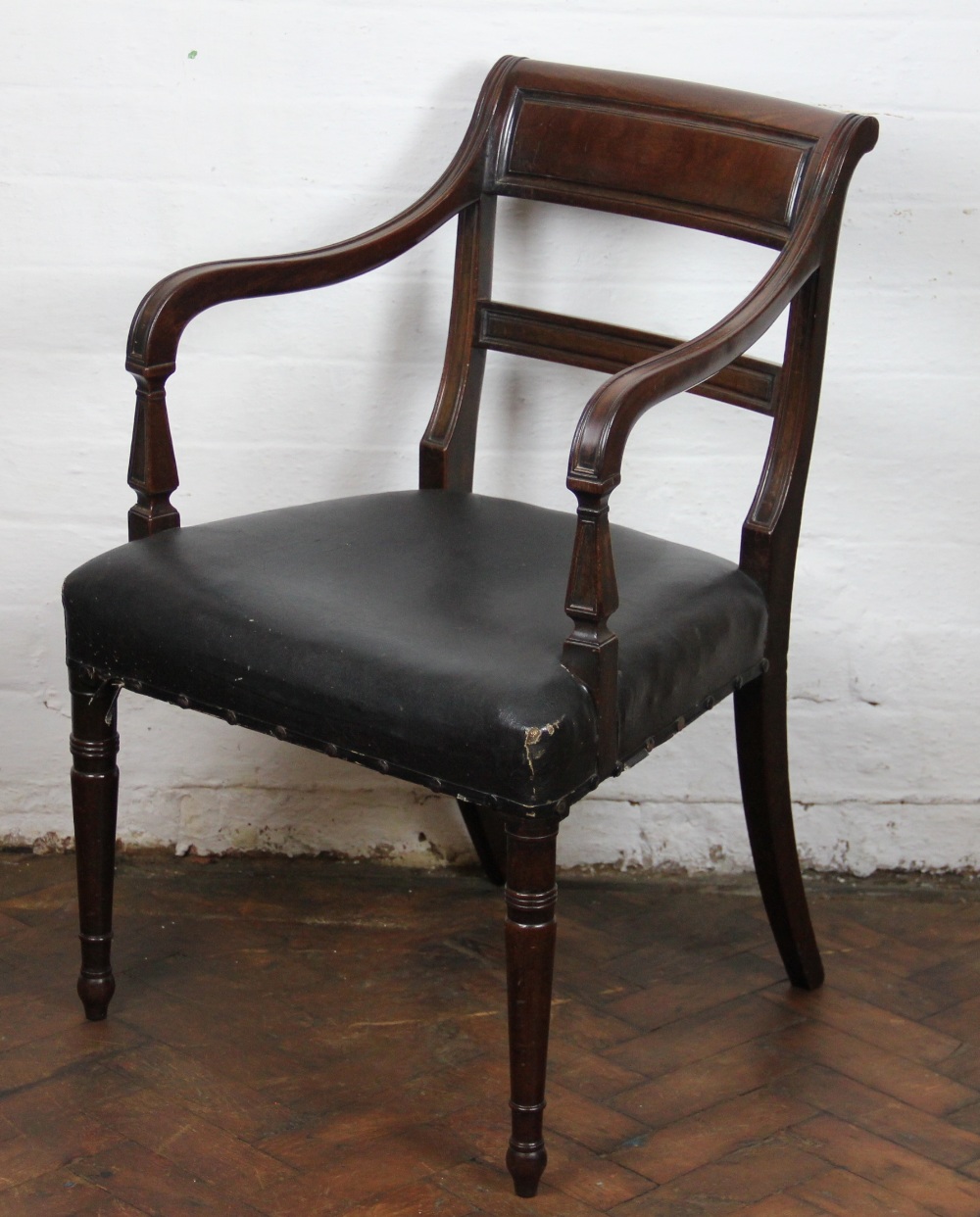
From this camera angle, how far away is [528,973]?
1.47 metres

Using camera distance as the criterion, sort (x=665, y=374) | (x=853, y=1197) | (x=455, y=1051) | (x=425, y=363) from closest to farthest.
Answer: (x=665, y=374) < (x=853, y=1197) < (x=455, y=1051) < (x=425, y=363)

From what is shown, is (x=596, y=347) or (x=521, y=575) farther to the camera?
(x=596, y=347)

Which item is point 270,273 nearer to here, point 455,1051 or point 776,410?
point 776,410

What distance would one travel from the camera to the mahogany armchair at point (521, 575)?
141 cm

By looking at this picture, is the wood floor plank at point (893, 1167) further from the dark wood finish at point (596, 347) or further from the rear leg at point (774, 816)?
the dark wood finish at point (596, 347)

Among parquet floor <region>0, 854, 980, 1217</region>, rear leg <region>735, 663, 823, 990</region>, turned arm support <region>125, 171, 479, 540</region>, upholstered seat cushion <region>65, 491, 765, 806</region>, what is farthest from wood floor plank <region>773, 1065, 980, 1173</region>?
turned arm support <region>125, 171, 479, 540</region>

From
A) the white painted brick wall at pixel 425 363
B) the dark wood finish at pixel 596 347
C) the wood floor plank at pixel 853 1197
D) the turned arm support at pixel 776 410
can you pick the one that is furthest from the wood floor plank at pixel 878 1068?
the dark wood finish at pixel 596 347

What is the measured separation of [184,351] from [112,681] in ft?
2.01

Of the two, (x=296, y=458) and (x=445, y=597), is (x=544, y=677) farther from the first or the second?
(x=296, y=458)

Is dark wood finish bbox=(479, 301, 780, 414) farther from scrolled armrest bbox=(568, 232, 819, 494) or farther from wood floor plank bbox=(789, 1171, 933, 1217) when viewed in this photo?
wood floor plank bbox=(789, 1171, 933, 1217)

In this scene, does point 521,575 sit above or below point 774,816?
above

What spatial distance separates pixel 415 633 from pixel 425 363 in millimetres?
704

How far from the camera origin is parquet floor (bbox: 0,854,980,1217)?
1.59 metres

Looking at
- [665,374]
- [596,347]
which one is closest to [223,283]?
[596,347]
